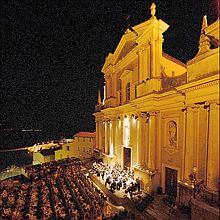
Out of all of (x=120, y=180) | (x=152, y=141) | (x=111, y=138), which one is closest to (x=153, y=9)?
(x=152, y=141)

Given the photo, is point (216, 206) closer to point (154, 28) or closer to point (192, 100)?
point (192, 100)

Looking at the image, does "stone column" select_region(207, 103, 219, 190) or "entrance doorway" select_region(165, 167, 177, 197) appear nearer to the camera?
"stone column" select_region(207, 103, 219, 190)

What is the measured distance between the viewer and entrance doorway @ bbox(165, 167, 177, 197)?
13.1 meters

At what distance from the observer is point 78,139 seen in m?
38.8

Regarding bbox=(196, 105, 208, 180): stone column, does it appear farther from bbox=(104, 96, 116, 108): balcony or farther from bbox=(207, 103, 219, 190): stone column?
bbox=(104, 96, 116, 108): balcony

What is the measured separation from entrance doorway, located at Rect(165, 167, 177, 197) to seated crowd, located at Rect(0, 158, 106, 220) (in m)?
4.86

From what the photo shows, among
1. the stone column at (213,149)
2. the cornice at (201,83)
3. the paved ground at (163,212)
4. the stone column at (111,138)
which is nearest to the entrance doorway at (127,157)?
the stone column at (111,138)

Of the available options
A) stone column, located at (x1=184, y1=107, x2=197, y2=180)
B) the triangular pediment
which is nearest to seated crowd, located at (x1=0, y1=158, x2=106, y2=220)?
stone column, located at (x1=184, y1=107, x2=197, y2=180)

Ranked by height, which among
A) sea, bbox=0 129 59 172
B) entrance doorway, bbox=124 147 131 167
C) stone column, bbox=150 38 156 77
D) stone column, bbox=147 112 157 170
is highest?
stone column, bbox=150 38 156 77

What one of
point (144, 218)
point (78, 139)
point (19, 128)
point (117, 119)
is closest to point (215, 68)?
point (144, 218)

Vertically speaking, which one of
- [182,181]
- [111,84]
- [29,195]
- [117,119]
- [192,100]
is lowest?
[29,195]

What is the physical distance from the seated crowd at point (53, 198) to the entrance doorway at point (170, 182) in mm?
4864

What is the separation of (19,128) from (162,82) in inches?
3197

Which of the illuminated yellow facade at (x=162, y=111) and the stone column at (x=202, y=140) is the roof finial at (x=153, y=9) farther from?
the stone column at (x=202, y=140)
